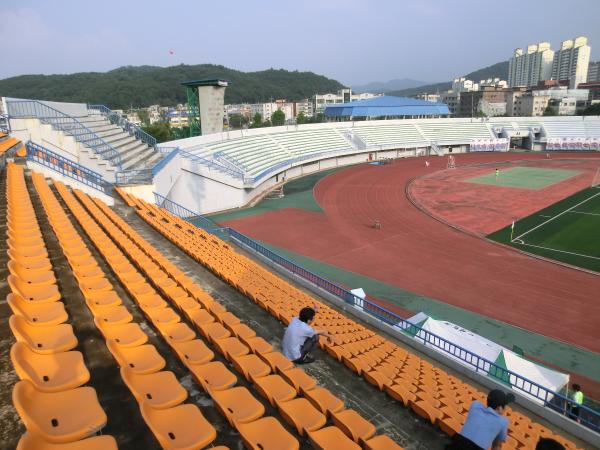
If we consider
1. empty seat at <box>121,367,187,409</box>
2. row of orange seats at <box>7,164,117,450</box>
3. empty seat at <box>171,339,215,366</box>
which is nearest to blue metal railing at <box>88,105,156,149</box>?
row of orange seats at <box>7,164,117,450</box>

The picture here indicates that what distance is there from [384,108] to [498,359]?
61.4 m

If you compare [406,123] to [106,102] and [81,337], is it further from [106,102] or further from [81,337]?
[106,102]

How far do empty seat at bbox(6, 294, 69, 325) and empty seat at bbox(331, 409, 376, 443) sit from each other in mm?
3805

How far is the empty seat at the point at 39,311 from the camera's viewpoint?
5195mm

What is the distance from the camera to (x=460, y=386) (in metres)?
8.33

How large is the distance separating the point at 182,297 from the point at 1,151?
15.7 m

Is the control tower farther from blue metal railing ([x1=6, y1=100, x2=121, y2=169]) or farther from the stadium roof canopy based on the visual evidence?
the stadium roof canopy

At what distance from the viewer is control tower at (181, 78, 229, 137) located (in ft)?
→ 132

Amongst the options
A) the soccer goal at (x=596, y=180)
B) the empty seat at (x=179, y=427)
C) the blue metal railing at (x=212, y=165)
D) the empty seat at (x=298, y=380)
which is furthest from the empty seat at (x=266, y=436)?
the soccer goal at (x=596, y=180)

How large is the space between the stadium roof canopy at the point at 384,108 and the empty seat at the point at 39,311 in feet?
Result: 206

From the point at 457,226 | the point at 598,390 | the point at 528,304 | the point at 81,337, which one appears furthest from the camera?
the point at 457,226

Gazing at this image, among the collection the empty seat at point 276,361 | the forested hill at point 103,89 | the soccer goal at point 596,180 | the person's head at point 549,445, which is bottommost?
the soccer goal at point 596,180

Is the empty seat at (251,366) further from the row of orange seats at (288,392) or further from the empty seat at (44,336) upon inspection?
the empty seat at (44,336)

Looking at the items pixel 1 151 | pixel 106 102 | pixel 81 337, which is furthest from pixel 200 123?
pixel 106 102
